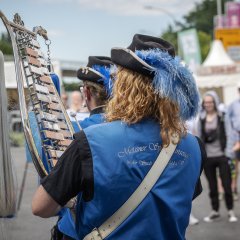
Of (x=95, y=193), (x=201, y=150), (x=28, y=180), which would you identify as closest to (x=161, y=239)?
(x=95, y=193)

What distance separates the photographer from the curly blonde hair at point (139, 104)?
2.18 m

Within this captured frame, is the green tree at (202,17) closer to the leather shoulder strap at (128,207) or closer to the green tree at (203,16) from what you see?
the green tree at (203,16)

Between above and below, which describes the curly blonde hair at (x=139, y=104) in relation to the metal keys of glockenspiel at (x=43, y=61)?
below

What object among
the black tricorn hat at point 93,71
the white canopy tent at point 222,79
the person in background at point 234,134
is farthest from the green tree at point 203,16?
the black tricorn hat at point 93,71

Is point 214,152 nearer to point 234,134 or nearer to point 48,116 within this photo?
point 234,134

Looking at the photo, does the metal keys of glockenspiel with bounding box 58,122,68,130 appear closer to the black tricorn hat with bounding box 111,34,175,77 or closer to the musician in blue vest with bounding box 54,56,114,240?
the black tricorn hat with bounding box 111,34,175,77

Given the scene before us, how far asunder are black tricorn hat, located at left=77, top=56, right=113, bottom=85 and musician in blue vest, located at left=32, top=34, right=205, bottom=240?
1077 mm

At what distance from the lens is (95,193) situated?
212cm

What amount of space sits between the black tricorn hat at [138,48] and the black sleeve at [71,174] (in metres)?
0.34

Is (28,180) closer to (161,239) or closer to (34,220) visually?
(34,220)

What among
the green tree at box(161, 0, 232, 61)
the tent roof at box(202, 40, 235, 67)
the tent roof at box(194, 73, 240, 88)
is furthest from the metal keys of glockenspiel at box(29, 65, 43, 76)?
the green tree at box(161, 0, 232, 61)

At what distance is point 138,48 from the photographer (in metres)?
2.38

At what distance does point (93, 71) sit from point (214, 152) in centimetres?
424

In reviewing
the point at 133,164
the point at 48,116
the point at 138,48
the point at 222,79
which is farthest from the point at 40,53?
the point at 222,79
